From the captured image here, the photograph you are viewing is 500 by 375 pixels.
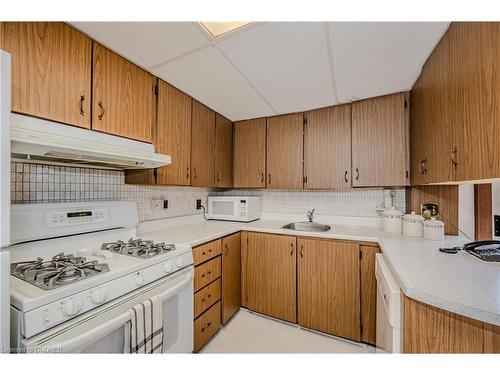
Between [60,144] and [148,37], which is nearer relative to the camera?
[60,144]

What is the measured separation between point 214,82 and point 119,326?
1.60 meters

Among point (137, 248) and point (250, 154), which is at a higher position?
point (250, 154)

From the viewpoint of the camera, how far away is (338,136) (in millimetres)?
2059

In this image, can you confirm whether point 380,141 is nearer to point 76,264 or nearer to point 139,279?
point 139,279

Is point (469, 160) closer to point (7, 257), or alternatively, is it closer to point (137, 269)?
point (137, 269)

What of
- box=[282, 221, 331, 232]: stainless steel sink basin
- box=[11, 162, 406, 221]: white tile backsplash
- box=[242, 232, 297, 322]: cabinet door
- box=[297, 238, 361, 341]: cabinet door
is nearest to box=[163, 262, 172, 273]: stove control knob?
box=[11, 162, 406, 221]: white tile backsplash

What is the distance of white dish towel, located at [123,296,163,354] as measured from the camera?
933 millimetres

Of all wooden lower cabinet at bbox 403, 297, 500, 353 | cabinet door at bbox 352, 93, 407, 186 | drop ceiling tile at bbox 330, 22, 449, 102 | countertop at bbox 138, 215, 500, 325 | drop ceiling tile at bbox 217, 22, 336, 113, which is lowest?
wooden lower cabinet at bbox 403, 297, 500, 353

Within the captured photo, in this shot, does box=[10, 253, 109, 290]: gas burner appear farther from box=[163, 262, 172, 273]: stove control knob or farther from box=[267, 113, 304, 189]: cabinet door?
box=[267, 113, 304, 189]: cabinet door

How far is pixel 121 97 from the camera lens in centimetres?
135

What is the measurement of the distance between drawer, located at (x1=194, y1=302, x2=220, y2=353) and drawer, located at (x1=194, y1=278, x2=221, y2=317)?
0.05 m

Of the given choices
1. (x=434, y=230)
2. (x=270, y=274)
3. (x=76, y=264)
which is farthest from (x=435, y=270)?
(x=76, y=264)
